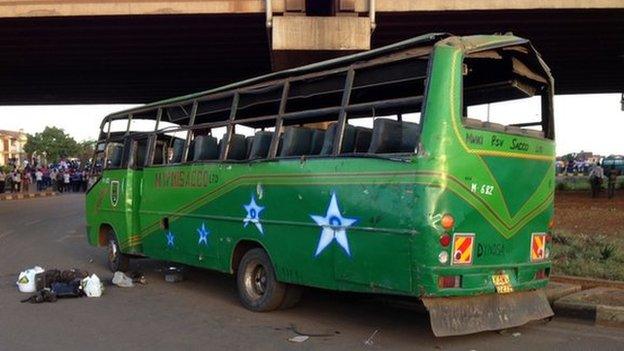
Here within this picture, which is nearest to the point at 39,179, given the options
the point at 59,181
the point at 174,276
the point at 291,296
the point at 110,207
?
the point at 59,181

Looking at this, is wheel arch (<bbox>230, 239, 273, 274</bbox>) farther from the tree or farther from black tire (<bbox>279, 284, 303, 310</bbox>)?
the tree

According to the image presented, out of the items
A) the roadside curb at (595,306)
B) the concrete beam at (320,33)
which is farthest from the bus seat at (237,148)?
the concrete beam at (320,33)

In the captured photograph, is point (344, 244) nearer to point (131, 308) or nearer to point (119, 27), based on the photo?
point (131, 308)

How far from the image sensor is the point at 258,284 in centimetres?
802

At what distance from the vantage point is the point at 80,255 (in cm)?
1323

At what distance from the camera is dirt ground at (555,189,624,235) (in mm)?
14207

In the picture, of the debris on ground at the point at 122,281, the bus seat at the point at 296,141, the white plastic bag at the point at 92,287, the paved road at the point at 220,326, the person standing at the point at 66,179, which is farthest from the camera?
the person standing at the point at 66,179

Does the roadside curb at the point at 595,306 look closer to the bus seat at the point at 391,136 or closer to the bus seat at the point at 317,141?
the bus seat at the point at 391,136

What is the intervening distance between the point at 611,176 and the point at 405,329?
2020 cm

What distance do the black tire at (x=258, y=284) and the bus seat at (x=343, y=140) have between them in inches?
58.8

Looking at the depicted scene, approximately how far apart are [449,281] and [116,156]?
23.2 feet

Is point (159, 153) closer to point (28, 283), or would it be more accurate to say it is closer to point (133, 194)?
point (133, 194)

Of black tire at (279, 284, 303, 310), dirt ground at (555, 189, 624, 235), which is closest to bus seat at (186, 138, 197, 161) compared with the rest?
black tire at (279, 284, 303, 310)

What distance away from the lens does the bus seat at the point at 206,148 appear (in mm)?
9004
